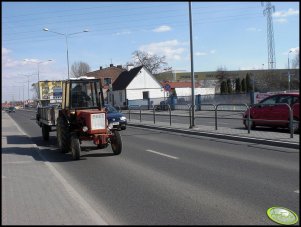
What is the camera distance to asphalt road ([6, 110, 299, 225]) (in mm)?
5949

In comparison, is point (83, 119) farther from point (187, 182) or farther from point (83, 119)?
point (187, 182)

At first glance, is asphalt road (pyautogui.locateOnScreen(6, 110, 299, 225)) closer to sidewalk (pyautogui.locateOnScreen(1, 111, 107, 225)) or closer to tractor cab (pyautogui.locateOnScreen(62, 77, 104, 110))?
sidewalk (pyautogui.locateOnScreen(1, 111, 107, 225))

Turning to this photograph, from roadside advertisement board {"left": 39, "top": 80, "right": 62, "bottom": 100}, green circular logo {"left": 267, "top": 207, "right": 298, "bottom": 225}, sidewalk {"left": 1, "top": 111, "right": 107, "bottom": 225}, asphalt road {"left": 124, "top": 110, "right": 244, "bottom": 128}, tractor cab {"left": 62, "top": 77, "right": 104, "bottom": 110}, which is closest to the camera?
sidewalk {"left": 1, "top": 111, "right": 107, "bottom": 225}

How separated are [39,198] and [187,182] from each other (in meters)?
2.91

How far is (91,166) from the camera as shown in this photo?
1069 cm

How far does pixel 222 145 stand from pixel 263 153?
92.8 inches

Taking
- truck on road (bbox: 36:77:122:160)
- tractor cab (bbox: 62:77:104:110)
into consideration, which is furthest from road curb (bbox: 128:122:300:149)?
tractor cab (bbox: 62:77:104:110)

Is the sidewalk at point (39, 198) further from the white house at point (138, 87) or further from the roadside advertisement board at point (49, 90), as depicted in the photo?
the white house at point (138, 87)

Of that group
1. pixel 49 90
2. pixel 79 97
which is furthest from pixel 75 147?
pixel 49 90

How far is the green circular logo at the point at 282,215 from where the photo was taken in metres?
5.34

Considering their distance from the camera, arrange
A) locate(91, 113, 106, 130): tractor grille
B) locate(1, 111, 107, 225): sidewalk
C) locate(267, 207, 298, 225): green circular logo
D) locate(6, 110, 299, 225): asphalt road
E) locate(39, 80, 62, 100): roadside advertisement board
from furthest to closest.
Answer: locate(39, 80, 62, 100): roadside advertisement board, locate(91, 113, 106, 130): tractor grille, locate(6, 110, 299, 225): asphalt road, locate(267, 207, 298, 225): green circular logo, locate(1, 111, 107, 225): sidewalk

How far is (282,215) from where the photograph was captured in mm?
5820

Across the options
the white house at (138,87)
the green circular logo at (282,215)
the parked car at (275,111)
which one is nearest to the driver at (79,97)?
the parked car at (275,111)

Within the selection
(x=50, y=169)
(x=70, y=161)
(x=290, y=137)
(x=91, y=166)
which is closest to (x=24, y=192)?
(x=50, y=169)
